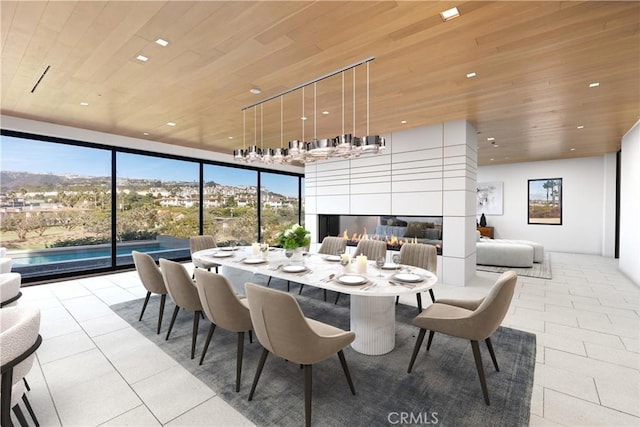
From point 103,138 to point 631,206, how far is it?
10.00 m

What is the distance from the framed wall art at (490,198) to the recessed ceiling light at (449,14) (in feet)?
28.2

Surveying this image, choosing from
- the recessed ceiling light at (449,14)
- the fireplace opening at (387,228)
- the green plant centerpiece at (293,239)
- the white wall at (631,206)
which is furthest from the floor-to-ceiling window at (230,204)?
the white wall at (631,206)

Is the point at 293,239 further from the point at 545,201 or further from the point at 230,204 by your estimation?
the point at 545,201

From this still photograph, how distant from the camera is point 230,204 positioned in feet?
25.7

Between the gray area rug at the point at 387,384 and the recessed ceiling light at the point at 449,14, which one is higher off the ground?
the recessed ceiling light at the point at 449,14

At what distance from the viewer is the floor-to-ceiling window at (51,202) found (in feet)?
15.5

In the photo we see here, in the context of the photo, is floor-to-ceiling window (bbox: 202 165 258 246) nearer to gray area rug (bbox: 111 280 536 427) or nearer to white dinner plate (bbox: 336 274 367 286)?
gray area rug (bbox: 111 280 536 427)

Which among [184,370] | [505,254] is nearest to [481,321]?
[184,370]

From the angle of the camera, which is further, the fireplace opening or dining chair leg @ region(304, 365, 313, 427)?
the fireplace opening

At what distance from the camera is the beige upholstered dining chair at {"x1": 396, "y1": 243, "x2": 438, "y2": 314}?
3357 mm

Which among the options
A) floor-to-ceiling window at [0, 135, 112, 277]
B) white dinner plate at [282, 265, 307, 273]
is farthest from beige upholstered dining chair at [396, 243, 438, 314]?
floor-to-ceiling window at [0, 135, 112, 277]

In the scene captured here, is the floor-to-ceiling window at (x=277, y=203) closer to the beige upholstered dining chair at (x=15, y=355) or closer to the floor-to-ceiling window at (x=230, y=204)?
the floor-to-ceiling window at (x=230, y=204)

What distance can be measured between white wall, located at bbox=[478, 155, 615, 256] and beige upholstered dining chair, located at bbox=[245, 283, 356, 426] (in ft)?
30.6

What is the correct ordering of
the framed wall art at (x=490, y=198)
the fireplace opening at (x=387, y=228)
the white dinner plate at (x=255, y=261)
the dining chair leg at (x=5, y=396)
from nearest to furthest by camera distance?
the dining chair leg at (x=5, y=396), the white dinner plate at (x=255, y=261), the fireplace opening at (x=387, y=228), the framed wall art at (x=490, y=198)
